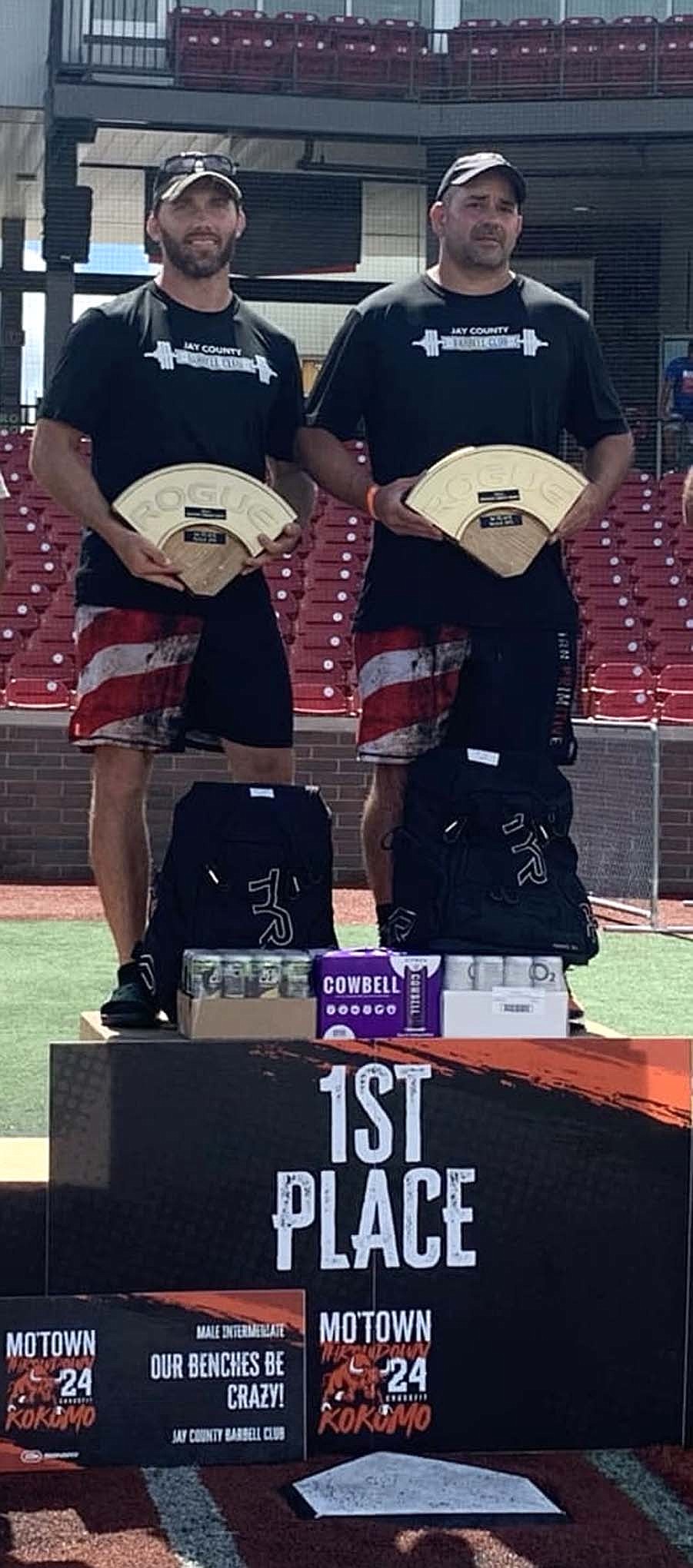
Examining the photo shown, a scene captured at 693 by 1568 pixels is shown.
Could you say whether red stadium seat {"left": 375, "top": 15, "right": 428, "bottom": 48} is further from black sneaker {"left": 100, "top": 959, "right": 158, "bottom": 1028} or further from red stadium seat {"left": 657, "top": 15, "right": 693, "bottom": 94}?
black sneaker {"left": 100, "top": 959, "right": 158, "bottom": 1028}

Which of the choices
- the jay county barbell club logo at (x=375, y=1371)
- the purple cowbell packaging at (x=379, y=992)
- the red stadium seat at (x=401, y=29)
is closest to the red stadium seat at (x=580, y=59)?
the red stadium seat at (x=401, y=29)

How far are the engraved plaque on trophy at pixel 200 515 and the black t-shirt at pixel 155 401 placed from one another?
0.13 meters

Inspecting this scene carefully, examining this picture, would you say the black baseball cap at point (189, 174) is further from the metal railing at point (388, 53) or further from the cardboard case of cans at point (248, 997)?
the metal railing at point (388, 53)

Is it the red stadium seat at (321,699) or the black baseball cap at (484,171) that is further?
the red stadium seat at (321,699)

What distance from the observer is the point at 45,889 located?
11.0 meters

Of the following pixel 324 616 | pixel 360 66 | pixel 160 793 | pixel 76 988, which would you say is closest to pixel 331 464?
pixel 76 988

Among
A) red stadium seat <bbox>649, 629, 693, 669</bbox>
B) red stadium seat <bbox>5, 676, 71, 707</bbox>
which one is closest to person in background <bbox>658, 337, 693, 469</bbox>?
red stadium seat <bbox>649, 629, 693, 669</bbox>

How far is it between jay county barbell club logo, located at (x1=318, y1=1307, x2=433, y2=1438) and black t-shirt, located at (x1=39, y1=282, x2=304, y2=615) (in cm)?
140

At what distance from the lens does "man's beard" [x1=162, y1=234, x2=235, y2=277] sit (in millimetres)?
4039

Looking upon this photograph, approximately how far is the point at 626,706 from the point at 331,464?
344 inches

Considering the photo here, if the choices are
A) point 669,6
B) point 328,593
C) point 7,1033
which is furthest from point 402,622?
point 669,6

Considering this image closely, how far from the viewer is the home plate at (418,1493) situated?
3.02 meters

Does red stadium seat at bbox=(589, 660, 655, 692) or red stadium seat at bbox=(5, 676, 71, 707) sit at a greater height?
red stadium seat at bbox=(589, 660, 655, 692)

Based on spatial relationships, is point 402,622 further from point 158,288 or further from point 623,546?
point 623,546
